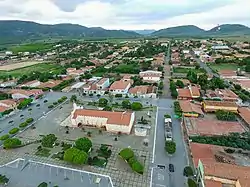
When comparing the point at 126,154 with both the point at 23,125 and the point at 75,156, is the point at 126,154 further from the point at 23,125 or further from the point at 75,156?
the point at 23,125

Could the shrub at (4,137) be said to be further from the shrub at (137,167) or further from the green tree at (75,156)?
the shrub at (137,167)

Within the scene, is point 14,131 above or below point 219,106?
below

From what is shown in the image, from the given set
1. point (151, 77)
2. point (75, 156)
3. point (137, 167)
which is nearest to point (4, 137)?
point (75, 156)

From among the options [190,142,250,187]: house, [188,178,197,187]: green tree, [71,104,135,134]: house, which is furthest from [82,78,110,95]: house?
[188,178,197,187]: green tree

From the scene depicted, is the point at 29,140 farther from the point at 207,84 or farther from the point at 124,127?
the point at 207,84

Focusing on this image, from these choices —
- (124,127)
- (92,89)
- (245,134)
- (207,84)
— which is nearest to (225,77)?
(207,84)

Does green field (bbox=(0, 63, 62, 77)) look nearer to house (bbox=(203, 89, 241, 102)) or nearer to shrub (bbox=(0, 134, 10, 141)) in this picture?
shrub (bbox=(0, 134, 10, 141))

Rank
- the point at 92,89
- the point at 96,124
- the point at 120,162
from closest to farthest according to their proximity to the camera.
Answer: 1. the point at 120,162
2. the point at 96,124
3. the point at 92,89
